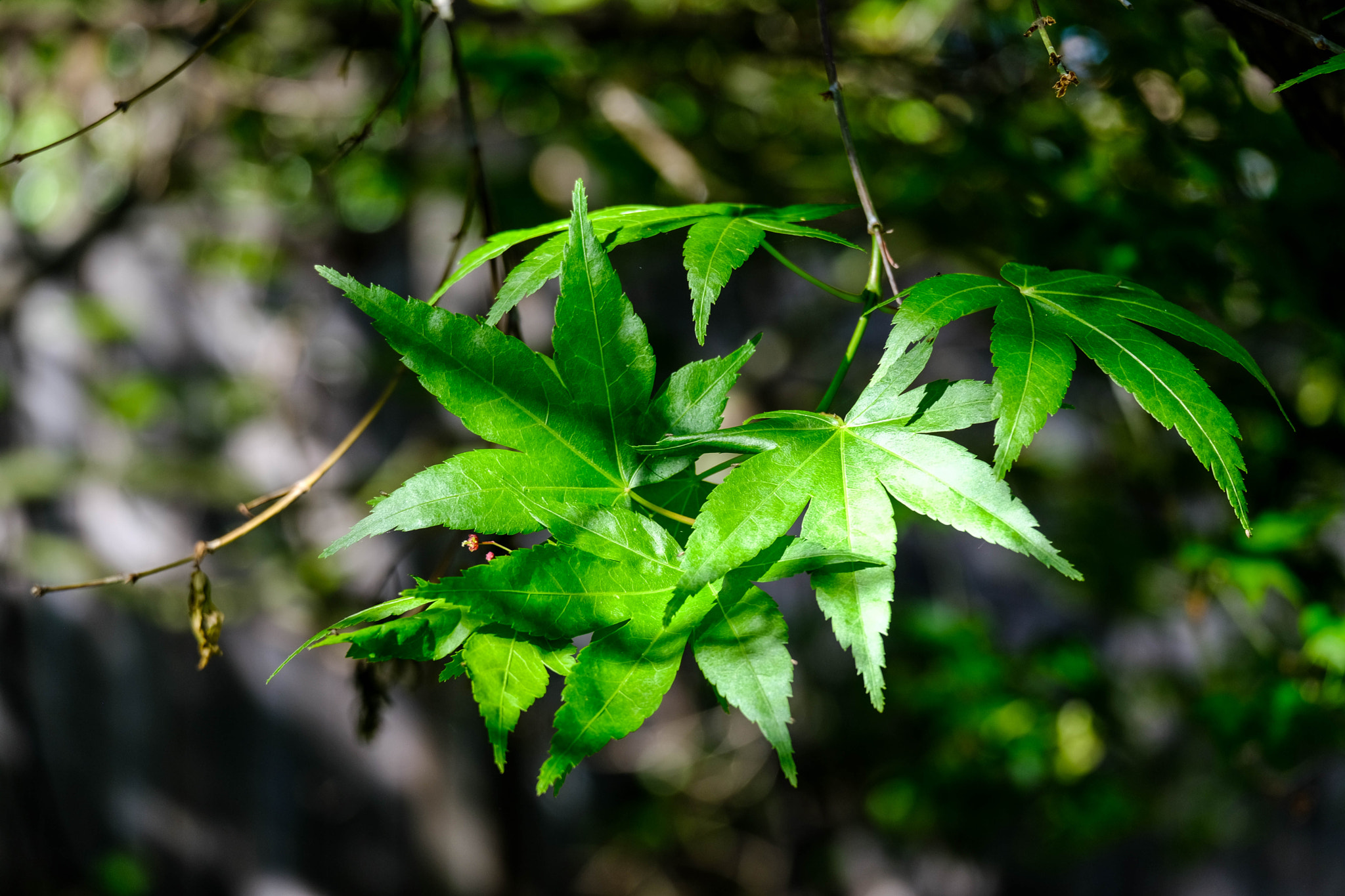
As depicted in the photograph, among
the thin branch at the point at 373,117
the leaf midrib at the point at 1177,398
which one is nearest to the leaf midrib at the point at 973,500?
the leaf midrib at the point at 1177,398

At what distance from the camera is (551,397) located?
557mm

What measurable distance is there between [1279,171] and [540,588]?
3.64ft

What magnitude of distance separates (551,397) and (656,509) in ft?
0.36

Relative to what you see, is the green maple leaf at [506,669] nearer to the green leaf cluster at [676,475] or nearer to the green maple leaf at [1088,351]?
the green leaf cluster at [676,475]

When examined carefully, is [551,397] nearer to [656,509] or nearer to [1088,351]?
[656,509]

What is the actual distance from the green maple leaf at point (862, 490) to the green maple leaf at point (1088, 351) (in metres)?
0.02

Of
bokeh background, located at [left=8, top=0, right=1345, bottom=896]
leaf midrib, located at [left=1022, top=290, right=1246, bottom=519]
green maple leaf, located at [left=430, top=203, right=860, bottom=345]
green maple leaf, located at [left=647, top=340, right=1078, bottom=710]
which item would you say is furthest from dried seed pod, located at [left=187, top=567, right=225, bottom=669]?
bokeh background, located at [left=8, top=0, right=1345, bottom=896]

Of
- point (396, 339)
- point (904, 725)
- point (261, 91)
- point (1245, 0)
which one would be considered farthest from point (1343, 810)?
point (261, 91)

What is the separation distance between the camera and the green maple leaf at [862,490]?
477 millimetres

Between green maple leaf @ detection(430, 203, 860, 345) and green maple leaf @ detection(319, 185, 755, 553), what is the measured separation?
3cm

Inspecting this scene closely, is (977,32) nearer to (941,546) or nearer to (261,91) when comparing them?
(941,546)

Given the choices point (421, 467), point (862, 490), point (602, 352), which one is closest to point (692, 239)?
point (602, 352)

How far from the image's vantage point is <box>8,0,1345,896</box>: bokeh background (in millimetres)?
1663

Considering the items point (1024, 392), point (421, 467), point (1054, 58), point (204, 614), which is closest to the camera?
point (1024, 392)
